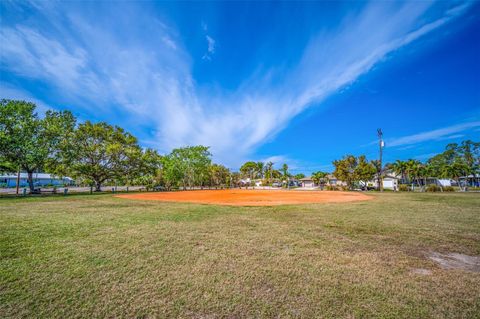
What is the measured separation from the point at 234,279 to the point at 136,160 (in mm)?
35494

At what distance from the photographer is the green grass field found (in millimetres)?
2582

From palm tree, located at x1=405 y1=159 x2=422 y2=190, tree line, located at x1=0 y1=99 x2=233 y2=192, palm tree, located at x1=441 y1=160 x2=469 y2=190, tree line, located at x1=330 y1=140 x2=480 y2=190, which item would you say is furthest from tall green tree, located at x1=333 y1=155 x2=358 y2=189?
tree line, located at x1=0 y1=99 x2=233 y2=192

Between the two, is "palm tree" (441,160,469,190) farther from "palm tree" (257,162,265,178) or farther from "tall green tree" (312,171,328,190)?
"palm tree" (257,162,265,178)

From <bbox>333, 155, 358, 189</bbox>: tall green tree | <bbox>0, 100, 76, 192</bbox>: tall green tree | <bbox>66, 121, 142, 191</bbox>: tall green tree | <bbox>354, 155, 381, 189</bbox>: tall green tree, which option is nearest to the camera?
<bbox>0, 100, 76, 192</bbox>: tall green tree

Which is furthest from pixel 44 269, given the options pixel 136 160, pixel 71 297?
pixel 136 160

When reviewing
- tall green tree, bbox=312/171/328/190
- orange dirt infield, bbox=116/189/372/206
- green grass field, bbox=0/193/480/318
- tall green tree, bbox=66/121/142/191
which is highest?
tall green tree, bbox=66/121/142/191

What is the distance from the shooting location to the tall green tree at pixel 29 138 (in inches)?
845

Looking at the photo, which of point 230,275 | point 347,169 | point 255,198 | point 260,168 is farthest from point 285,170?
point 230,275

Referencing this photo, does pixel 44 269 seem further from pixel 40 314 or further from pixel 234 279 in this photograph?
pixel 234 279

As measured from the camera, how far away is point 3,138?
66.5 feet

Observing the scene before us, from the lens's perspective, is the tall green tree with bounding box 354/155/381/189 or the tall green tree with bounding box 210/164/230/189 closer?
the tall green tree with bounding box 354/155/381/189

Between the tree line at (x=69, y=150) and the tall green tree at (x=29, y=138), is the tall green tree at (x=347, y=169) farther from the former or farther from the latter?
the tall green tree at (x=29, y=138)

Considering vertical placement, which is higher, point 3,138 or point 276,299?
point 3,138

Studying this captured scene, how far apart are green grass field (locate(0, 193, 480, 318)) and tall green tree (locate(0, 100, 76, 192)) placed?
22.6m
